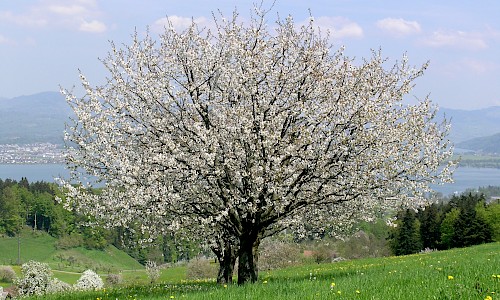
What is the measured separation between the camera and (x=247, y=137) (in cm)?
1423

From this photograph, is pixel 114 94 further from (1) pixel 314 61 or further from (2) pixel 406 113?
(2) pixel 406 113

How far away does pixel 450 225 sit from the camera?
3014 inches

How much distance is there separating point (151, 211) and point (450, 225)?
7223 cm

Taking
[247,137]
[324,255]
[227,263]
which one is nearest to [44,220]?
[324,255]

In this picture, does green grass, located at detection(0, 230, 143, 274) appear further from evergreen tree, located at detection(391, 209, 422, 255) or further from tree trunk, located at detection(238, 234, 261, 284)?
tree trunk, located at detection(238, 234, 261, 284)

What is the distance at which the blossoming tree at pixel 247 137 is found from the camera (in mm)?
14273

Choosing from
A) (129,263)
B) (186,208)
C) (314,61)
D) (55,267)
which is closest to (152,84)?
(186,208)

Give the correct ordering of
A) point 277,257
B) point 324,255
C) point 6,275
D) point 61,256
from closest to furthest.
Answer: point 277,257
point 324,255
point 6,275
point 61,256

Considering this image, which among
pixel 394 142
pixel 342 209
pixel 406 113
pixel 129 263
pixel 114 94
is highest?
pixel 114 94

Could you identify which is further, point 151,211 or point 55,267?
point 55,267

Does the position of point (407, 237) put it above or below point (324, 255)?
above

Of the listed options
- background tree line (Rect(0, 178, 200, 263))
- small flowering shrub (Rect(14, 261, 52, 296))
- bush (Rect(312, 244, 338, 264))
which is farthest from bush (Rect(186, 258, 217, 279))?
background tree line (Rect(0, 178, 200, 263))

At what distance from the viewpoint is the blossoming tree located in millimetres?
14273

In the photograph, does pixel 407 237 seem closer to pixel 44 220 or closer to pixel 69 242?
pixel 69 242
